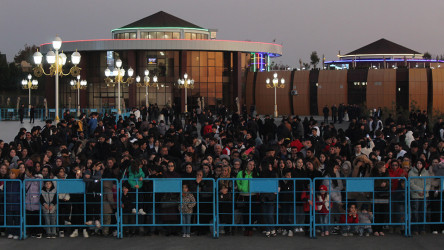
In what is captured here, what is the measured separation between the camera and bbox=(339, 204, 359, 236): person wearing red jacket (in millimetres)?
12672

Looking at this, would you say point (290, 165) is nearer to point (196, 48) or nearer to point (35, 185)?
point (35, 185)

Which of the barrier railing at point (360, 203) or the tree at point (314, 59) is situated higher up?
the tree at point (314, 59)

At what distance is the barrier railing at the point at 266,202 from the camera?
12.6 m

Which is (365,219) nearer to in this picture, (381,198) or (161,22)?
(381,198)

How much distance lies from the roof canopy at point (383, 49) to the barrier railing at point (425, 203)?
89.0 m

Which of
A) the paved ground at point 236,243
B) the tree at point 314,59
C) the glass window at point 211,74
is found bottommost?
the paved ground at point 236,243

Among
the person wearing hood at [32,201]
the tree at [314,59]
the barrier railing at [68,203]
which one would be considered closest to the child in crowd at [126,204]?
the barrier railing at [68,203]

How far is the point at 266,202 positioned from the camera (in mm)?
12680

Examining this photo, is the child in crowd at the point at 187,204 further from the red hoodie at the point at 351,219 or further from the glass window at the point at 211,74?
the glass window at the point at 211,74

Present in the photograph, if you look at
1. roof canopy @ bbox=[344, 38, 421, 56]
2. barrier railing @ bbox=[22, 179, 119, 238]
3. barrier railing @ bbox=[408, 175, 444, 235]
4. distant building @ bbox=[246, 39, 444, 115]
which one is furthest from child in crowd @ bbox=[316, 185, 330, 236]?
roof canopy @ bbox=[344, 38, 421, 56]

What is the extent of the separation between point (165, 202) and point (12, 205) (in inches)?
113

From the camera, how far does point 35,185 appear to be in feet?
41.2

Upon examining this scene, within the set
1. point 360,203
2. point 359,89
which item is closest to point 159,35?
point 359,89

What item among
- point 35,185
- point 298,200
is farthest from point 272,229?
point 35,185
